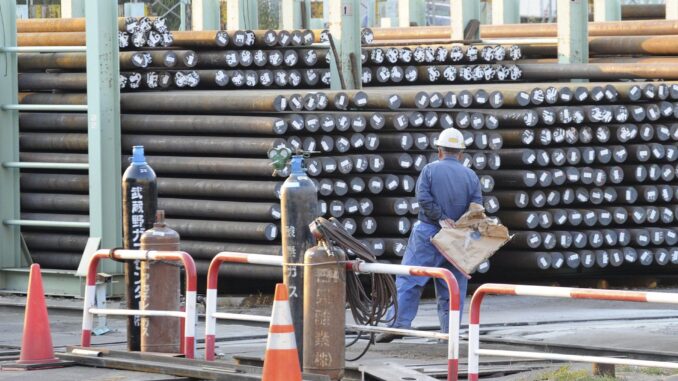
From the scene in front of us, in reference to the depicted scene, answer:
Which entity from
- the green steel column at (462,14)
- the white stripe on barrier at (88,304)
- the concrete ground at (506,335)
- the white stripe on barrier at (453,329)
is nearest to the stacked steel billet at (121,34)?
the concrete ground at (506,335)

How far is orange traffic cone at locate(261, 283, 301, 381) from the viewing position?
8.08 meters

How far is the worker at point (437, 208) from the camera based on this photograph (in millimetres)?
11711

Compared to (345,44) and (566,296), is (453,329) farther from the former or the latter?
(345,44)

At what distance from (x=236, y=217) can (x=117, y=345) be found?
3563 millimetres

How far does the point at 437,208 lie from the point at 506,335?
1.31m

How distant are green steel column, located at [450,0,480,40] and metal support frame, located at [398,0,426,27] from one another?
5.99 metres

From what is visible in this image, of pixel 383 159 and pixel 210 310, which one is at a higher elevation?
pixel 383 159

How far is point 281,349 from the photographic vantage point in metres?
8.11

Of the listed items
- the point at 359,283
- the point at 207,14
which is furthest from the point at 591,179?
the point at 207,14

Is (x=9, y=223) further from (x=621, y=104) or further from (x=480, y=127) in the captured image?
(x=621, y=104)

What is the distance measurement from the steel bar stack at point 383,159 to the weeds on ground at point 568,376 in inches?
228

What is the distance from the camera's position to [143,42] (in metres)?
16.8

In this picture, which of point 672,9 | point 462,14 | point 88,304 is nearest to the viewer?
point 88,304

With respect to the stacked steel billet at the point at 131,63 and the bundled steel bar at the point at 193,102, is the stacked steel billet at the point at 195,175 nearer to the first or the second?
the bundled steel bar at the point at 193,102
